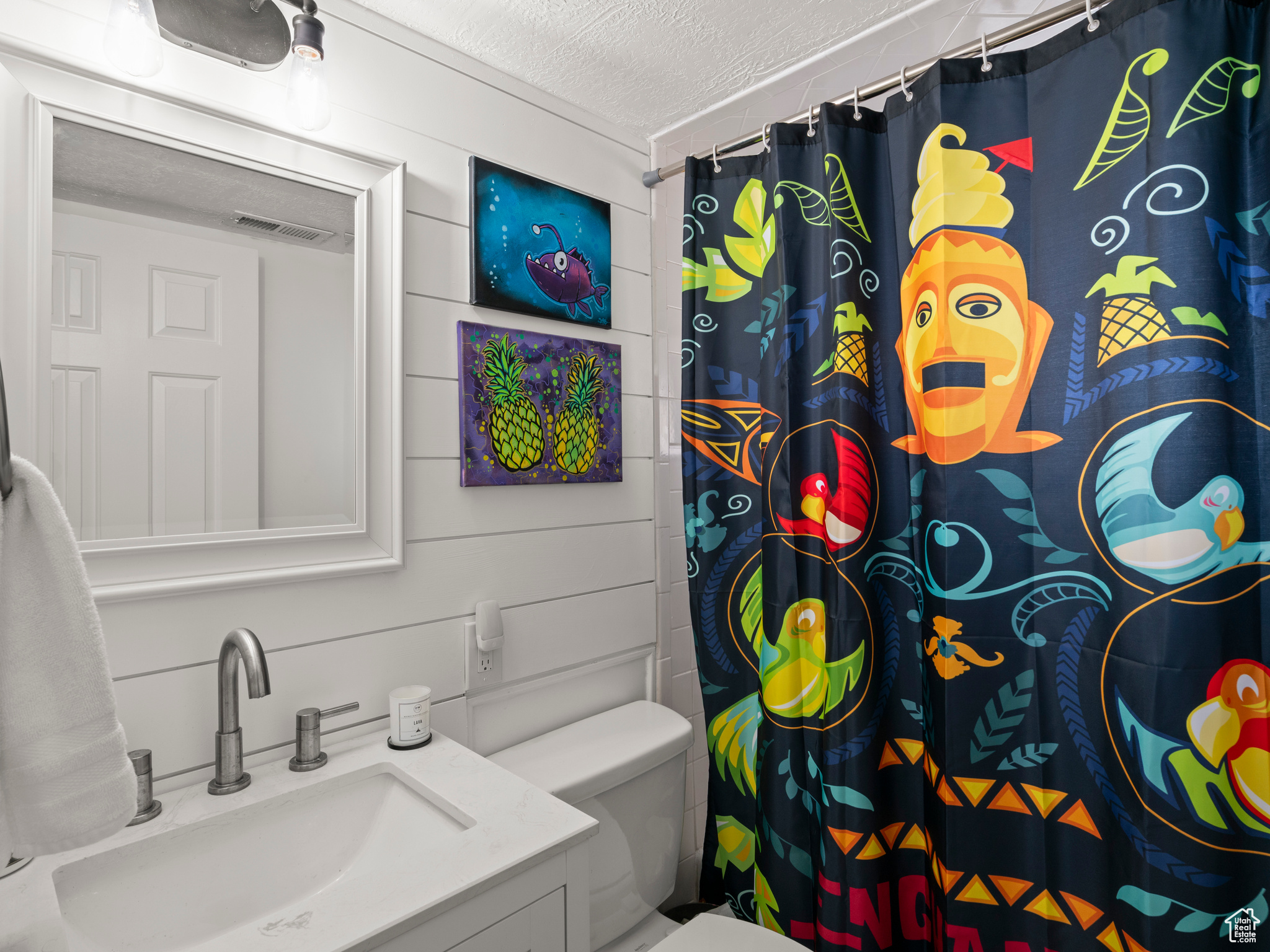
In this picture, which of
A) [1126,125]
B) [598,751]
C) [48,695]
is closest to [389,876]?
[48,695]

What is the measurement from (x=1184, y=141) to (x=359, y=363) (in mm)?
1329

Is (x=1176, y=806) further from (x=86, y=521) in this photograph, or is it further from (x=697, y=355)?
(x=86, y=521)

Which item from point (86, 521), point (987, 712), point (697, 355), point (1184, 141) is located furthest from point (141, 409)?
point (1184, 141)

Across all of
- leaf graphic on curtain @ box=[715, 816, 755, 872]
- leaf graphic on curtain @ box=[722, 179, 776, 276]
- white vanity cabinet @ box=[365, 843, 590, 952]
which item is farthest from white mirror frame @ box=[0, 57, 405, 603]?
leaf graphic on curtain @ box=[715, 816, 755, 872]

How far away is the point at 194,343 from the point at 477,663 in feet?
2.54

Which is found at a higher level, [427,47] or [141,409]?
[427,47]

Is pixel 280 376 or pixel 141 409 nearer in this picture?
pixel 141 409

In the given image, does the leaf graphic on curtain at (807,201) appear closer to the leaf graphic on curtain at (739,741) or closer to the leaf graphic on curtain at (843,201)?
the leaf graphic on curtain at (843,201)

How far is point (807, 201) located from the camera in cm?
131

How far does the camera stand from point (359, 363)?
3.90 ft

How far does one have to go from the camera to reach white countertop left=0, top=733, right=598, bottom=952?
714mm

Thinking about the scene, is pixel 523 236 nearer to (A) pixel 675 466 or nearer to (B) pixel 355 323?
(B) pixel 355 323

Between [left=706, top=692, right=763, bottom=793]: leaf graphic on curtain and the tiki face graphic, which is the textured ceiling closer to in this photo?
the tiki face graphic

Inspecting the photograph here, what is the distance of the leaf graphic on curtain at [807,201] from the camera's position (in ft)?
4.17
